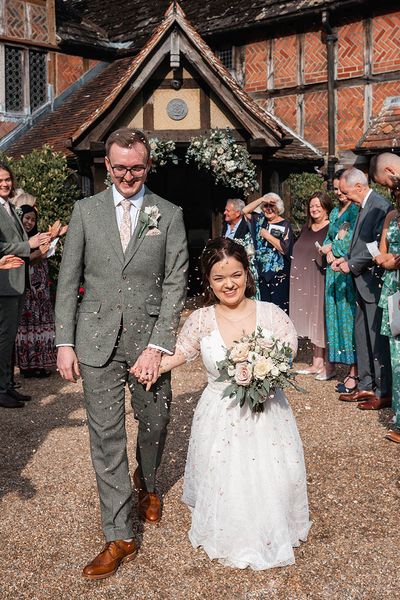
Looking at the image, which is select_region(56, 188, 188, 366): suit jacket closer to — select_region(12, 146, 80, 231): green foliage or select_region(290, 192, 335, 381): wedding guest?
select_region(290, 192, 335, 381): wedding guest

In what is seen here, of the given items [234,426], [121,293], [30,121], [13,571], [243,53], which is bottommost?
[13,571]

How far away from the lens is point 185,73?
12.9m

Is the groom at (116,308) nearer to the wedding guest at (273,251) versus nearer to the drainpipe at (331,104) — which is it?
the wedding guest at (273,251)

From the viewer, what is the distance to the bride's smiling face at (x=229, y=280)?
12.9 ft

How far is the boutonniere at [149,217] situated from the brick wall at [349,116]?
12780mm

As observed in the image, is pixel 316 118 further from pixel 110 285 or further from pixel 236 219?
pixel 110 285

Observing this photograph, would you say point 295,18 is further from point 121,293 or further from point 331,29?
point 121,293

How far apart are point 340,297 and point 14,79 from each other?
11644 millimetres

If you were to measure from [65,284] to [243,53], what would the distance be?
1492cm

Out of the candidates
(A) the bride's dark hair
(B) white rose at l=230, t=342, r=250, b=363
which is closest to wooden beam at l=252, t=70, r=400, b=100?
(A) the bride's dark hair

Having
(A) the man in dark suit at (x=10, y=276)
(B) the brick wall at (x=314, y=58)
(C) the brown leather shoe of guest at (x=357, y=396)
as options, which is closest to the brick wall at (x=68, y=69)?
(B) the brick wall at (x=314, y=58)

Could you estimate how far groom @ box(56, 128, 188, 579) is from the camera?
369 centimetres

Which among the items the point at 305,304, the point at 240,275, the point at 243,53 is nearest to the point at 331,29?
the point at 243,53

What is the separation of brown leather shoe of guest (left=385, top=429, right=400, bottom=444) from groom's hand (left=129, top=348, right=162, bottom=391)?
9.34 ft
